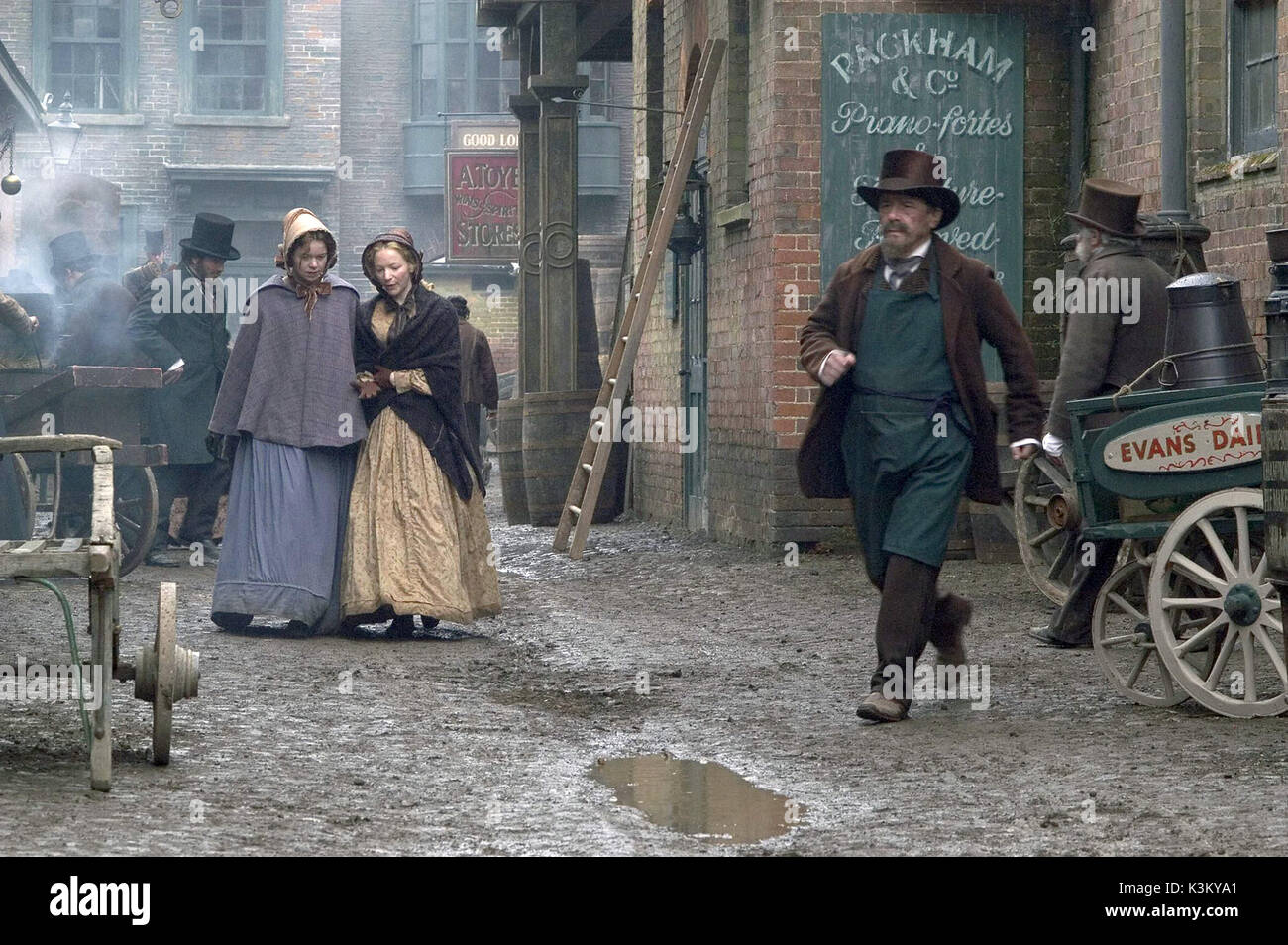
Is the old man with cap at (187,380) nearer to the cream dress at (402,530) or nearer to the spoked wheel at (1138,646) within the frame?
the cream dress at (402,530)

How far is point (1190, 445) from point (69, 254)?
915 cm

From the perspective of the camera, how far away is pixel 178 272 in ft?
43.6

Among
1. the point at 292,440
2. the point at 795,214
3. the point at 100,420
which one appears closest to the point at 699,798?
the point at 292,440

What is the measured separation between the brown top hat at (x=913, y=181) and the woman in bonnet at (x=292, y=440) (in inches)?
121

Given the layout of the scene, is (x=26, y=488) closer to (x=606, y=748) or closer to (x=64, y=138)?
(x=606, y=748)

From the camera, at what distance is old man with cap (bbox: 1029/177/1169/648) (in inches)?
333

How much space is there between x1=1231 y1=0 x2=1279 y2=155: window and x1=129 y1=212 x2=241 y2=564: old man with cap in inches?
225

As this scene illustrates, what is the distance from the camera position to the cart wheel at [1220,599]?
21.3 ft

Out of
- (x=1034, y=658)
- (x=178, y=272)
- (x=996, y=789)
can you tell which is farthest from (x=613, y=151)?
(x=996, y=789)

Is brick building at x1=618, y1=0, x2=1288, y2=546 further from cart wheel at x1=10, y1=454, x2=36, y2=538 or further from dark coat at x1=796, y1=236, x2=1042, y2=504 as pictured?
cart wheel at x1=10, y1=454, x2=36, y2=538

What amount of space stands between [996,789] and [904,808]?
336 mm

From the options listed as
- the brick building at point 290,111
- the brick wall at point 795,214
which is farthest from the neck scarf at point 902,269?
the brick building at point 290,111

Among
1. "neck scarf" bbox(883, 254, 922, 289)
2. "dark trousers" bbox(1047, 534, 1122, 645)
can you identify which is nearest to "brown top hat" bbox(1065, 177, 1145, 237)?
"dark trousers" bbox(1047, 534, 1122, 645)

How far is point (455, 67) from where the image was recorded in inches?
1366
